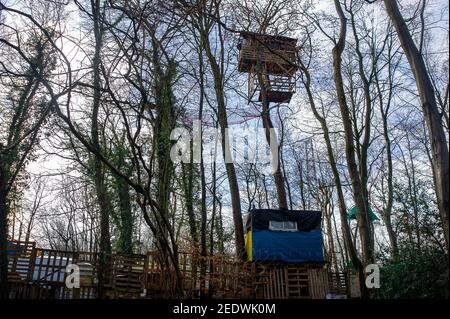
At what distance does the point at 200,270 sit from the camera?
1006cm

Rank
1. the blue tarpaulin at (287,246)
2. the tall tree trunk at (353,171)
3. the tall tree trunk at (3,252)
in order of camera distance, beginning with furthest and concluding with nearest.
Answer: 1. the blue tarpaulin at (287,246)
2. the tall tree trunk at (353,171)
3. the tall tree trunk at (3,252)

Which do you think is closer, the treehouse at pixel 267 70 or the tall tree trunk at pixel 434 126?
the tall tree trunk at pixel 434 126

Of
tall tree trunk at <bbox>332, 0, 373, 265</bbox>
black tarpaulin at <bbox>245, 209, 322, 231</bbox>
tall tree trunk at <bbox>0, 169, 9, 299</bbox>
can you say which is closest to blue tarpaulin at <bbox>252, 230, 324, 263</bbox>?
black tarpaulin at <bbox>245, 209, 322, 231</bbox>

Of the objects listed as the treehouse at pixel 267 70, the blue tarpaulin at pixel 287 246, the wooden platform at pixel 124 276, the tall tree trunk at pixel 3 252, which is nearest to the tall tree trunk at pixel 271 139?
the treehouse at pixel 267 70

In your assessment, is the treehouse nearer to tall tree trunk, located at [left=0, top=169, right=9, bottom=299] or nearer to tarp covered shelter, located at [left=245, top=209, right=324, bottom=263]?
→ tarp covered shelter, located at [left=245, top=209, right=324, bottom=263]

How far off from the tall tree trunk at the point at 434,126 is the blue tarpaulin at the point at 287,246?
323 inches

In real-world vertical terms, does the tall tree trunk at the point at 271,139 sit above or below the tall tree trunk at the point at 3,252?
above

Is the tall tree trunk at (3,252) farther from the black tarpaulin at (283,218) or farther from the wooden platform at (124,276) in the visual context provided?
the black tarpaulin at (283,218)

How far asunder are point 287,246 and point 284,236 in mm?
347

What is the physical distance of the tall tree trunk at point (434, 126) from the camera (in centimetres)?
318

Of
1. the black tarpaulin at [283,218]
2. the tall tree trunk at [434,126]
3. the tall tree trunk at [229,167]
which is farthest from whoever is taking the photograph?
the black tarpaulin at [283,218]

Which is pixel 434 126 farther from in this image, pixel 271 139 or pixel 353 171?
pixel 271 139

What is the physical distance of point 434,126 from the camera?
12.6 ft
